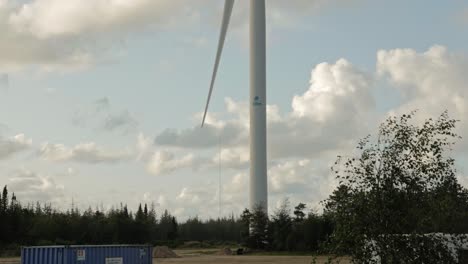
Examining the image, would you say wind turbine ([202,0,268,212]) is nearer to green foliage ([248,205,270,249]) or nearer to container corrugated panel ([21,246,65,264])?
green foliage ([248,205,270,249])

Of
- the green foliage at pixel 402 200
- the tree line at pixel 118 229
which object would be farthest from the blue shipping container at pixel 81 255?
the tree line at pixel 118 229

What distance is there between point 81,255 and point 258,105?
6426cm

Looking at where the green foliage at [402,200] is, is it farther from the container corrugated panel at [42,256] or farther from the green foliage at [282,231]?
the green foliage at [282,231]

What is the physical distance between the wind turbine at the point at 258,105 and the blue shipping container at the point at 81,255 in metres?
54.0

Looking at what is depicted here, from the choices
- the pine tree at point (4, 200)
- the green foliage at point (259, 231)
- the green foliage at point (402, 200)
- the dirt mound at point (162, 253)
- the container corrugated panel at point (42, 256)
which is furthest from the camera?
the pine tree at point (4, 200)

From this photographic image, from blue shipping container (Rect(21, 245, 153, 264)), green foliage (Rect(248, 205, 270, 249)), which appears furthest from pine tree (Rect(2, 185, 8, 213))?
blue shipping container (Rect(21, 245, 153, 264))

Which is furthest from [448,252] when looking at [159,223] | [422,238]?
[159,223]

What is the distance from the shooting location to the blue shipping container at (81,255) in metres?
35.8

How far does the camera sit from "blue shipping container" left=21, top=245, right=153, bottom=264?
3578cm

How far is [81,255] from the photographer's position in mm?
36344

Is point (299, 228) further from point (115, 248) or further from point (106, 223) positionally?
point (115, 248)

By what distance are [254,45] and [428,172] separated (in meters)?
81.2

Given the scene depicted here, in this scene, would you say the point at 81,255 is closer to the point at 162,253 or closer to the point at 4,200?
the point at 162,253

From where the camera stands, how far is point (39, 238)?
114625 mm
